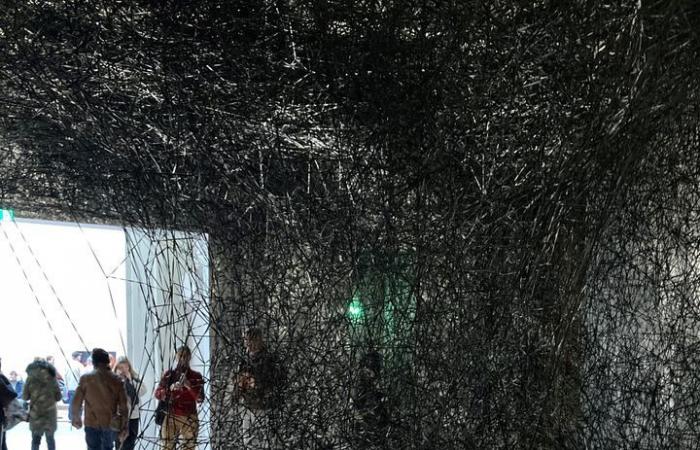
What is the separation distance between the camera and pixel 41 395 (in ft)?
18.3

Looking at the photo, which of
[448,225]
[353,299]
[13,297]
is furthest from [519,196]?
[13,297]

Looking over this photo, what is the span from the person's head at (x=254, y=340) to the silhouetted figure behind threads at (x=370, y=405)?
307mm

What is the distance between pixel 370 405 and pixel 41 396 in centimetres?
315

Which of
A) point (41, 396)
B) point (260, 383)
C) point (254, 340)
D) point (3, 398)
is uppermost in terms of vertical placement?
point (254, 340)

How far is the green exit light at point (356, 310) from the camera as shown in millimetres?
3047

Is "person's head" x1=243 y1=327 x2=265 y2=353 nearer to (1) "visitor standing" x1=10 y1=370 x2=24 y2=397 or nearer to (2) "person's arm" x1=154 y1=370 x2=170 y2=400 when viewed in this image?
(2) "person's arm" x1=154 y1=370 x2=170 y2=400

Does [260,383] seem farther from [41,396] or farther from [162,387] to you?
[41,396]

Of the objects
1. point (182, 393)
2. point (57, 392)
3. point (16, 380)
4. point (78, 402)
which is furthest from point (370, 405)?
point (16, 380)

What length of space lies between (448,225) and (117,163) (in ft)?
4.00

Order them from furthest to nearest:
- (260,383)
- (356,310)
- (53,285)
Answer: (53,285) → (356,310) → (260,383)

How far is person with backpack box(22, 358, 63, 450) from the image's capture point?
5477 mm

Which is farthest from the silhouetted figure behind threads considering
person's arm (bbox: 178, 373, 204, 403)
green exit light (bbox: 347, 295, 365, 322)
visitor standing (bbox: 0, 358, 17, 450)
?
visitor standing (bbox: 0, 358, 17, 450)

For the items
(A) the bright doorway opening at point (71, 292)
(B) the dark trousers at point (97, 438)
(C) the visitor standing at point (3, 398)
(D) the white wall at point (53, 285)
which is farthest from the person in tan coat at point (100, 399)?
(D) the white wall at point (53, 285)

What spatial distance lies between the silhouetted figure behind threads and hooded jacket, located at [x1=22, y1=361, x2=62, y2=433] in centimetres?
298
